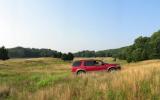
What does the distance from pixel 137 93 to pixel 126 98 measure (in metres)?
0.42

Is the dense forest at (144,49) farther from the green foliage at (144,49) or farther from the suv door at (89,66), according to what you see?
the suv door at (89,66)

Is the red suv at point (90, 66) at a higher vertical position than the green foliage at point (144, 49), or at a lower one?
lower

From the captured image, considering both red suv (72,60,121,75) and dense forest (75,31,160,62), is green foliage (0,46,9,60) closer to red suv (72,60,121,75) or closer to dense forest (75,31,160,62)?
dense forest (75,31,160,62)

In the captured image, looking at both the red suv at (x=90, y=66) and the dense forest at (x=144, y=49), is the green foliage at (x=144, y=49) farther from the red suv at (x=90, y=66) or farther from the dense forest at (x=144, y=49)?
the red suv at (x=90, y=66)

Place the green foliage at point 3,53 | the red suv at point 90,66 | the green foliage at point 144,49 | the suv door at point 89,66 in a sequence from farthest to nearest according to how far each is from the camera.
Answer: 1. the green foliage at point 3,53
2. the green foliage at point 144,49
3. the suv door at point 89,66
4. the red suv at point 90,66

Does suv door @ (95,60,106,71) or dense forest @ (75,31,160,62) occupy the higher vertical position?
dense forest @ (75,31,160,62)

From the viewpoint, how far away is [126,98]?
895 centimetres

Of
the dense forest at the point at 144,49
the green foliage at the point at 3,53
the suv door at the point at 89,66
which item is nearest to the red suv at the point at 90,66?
the suv door at the point at 89,66

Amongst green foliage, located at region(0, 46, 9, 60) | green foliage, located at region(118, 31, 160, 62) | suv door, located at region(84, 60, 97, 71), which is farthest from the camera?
→ green foliage, located at region(0, 46, 9, 60)

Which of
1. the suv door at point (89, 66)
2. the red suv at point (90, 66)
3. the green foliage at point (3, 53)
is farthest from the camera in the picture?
the green foliage at point (3, 53)

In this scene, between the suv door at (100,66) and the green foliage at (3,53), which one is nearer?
the suv door at (100,66)

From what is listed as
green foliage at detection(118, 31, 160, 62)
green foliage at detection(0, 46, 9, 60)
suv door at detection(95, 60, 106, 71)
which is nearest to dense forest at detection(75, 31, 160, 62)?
green foliage at detection(118, 31, 160, 62)

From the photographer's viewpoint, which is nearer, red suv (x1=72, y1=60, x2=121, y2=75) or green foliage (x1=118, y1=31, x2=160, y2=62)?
red suv (x1=72, y1=60, x2=121, y2=75)

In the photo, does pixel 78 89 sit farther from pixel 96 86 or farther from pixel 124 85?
pixel 124 85
